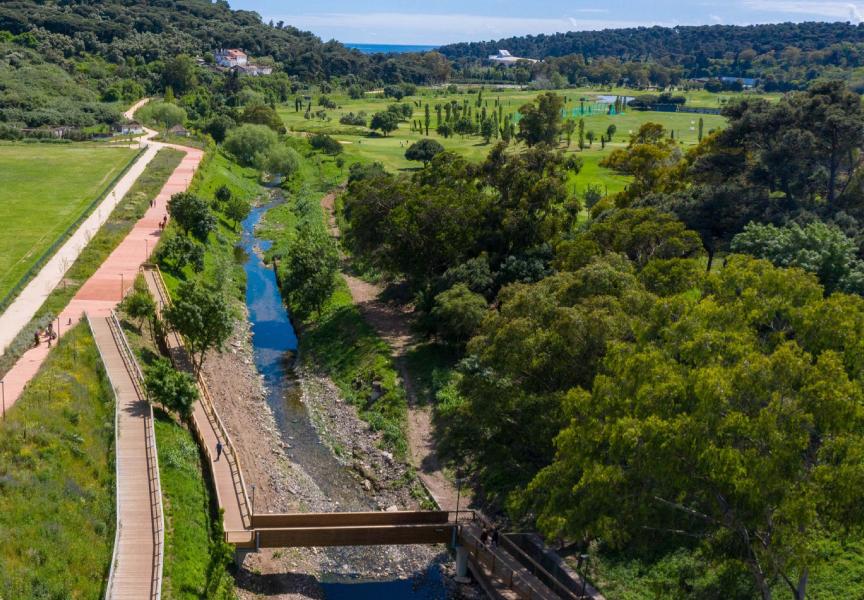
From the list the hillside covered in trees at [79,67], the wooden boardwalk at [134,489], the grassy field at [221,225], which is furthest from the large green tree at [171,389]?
the hillside covered in trees at [79,67]

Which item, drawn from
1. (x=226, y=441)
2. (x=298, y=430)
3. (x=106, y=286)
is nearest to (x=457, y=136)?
(x=106, y=286)

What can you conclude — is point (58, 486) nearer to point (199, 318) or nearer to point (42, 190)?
point (199, 318)

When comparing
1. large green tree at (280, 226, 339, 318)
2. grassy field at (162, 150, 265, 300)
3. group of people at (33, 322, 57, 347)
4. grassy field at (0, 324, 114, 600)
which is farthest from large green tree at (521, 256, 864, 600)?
grassy field at (162, 150, 265, 300)

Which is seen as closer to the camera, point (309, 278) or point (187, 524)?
point (187, 524)

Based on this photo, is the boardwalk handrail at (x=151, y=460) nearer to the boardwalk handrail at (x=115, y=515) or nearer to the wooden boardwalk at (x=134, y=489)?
the wooden boardwalk at (x=134, y=489)

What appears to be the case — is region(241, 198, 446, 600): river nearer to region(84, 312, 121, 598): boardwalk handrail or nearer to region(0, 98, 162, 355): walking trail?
region(84, 312, 121, 598): boardwalk handrail
